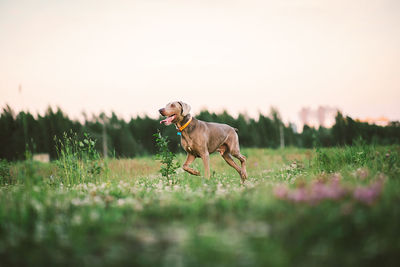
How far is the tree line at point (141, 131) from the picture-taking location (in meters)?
23.0

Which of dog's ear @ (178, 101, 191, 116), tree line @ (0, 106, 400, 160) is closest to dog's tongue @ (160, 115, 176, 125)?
dog's ear @ (178, 101, 191, 116)

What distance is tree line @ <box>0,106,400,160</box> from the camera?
23.0 metres

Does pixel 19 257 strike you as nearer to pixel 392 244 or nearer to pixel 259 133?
pixel 392 244

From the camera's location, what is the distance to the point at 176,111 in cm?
795

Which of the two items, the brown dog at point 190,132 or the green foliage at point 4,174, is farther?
the green foliage at point 4,174

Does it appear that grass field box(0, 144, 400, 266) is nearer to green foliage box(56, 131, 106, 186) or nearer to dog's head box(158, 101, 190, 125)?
green foliage box(56, 131, 106, 186)

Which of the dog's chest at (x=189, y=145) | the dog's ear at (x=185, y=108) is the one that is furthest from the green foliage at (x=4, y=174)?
the dog's ear at (x=185, y=108)

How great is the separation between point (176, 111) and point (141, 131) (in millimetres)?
23891

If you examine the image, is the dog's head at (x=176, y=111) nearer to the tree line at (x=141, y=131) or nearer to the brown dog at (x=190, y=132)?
the brown dog at (x=190, y=132)

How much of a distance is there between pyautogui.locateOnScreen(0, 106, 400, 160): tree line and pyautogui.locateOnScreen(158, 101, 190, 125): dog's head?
39.1ft

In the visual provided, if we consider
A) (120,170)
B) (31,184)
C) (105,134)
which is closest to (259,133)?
(105,134)

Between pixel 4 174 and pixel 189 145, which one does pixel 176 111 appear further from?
pixel 4 174

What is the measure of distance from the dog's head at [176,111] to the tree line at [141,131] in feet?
39.1

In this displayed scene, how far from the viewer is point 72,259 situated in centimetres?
256
